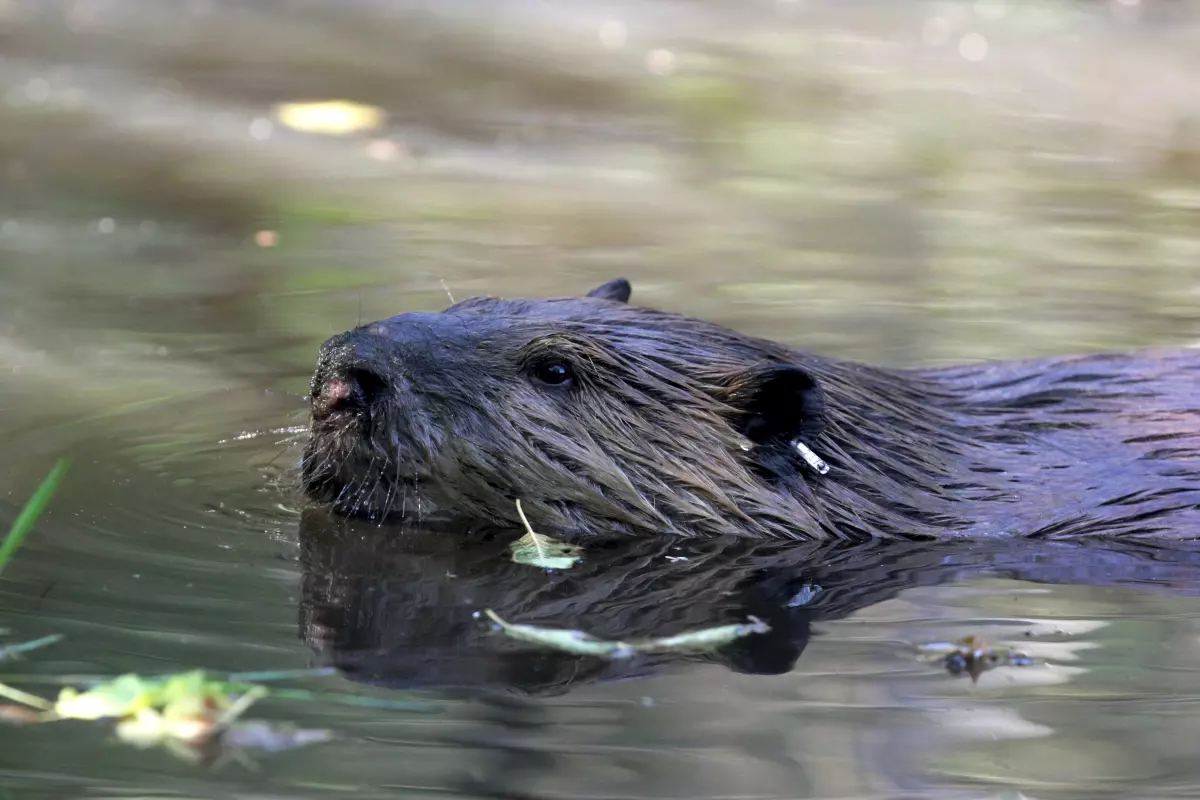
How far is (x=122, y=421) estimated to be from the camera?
6.25m

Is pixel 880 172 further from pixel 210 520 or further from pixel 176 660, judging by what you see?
pixel 176 660

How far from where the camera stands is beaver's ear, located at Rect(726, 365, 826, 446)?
16.7ft

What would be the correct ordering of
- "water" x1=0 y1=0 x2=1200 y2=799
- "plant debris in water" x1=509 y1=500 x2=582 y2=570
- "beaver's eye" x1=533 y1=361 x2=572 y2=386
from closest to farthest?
"water" x1=0 y1=0 x2=1200 y2=799 → "plant debris in water" x1=509 y1=500 x2=582 y2=570 → "beaver's eye" x1=533 y1=361 x2=572 y2=386

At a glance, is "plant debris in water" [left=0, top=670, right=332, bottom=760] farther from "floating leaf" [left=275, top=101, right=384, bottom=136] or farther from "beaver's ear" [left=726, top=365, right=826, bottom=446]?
"floating leaf" [left=275, top=101, right=384, bottom=136]

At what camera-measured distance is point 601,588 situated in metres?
4.79

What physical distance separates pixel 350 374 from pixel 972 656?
6.09 ft

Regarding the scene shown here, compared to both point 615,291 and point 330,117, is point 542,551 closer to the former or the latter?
point 615,291

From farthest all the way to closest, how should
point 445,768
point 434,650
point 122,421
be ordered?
point 122,421 < point 434,650 < point 445,768

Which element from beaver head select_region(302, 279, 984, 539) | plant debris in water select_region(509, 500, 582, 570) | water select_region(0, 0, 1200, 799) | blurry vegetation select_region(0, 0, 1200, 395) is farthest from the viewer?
blurry vegetation select_region(0, 0, 1200, 395)

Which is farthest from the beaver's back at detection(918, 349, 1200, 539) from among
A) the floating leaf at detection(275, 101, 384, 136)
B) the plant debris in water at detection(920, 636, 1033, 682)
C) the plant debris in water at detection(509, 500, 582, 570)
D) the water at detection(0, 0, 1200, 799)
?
the floating leaf at detection(275, 101, 384, 136)

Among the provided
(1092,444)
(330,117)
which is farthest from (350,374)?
(330,117)

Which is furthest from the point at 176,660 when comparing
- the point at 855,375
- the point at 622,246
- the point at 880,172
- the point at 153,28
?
the point at 153,28

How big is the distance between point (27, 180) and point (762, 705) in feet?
24.1

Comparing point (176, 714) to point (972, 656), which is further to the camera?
point (972, 656)
